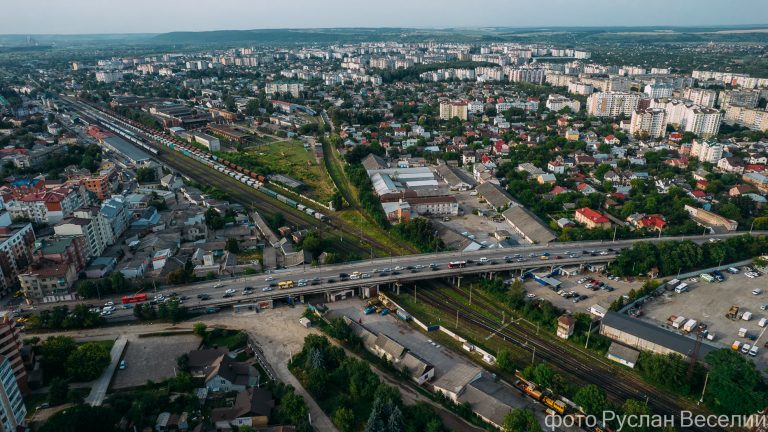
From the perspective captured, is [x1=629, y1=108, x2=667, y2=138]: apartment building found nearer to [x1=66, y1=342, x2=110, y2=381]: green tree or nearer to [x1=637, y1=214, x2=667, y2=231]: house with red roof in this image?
[x1=637, y1=214, x2=667, y2=231]: house with red roof

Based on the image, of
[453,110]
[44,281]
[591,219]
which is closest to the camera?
[44,281]

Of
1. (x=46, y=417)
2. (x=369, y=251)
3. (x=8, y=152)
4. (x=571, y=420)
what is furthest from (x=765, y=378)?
(x=8, y=152)

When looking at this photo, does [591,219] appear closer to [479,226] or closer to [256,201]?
[479,226]

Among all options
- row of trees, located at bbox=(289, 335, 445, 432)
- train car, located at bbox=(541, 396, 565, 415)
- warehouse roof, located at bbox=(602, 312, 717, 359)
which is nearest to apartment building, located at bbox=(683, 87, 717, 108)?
warehouse roof, located at bbox=(602, 312, 717, 359)

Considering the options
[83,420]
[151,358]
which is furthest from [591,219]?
[83,420]

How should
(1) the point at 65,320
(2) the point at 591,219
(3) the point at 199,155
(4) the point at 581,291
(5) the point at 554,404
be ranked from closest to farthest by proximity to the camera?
(5) the point at 554,404 → (1) the point at 65,320 → (4) the point at 581,291 → (2) the point at 591,219 → (3) the point at 199,155
